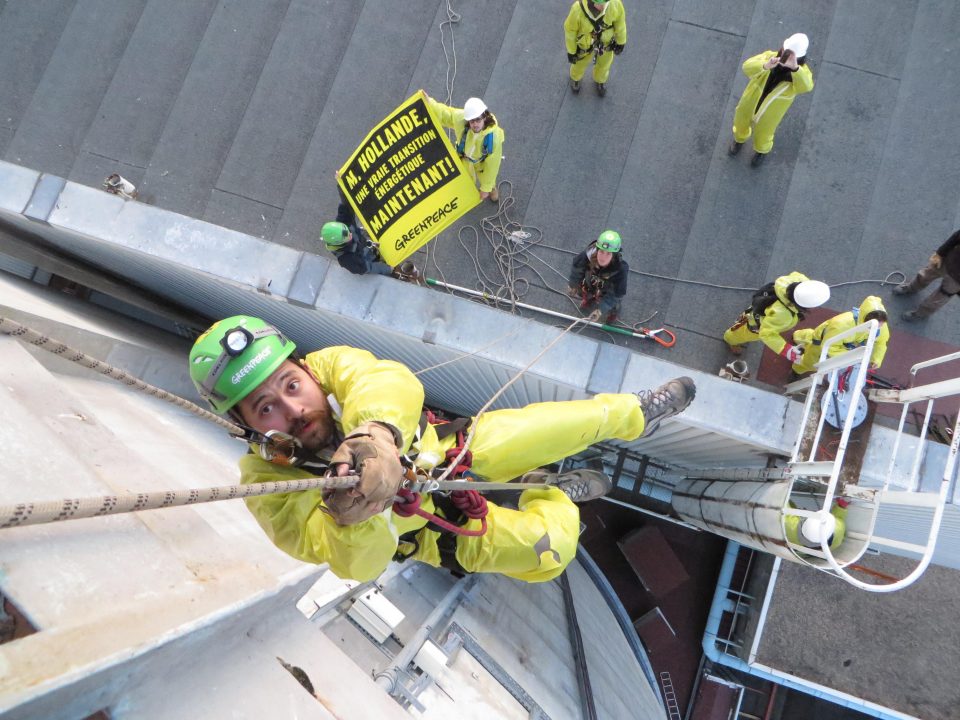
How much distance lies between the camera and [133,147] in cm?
744

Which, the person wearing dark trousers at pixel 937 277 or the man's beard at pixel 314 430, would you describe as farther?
the person wearing dark trousers at pixel 937 277

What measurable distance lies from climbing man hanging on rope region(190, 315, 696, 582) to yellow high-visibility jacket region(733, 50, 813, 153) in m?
3.66

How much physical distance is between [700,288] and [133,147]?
7.76 metres

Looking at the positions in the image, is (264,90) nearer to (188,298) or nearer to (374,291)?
(188,298)

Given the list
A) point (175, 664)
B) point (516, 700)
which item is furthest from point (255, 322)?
point (516, 700)

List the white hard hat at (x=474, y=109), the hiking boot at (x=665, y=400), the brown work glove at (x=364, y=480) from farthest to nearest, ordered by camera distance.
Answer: the white hard hat at (x=474, y=109)
the hiking boot at (x=665, y=400)
the brown work glove at (x=364, y=480)

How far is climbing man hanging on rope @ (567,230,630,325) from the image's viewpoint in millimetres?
5387

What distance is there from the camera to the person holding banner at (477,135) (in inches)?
221

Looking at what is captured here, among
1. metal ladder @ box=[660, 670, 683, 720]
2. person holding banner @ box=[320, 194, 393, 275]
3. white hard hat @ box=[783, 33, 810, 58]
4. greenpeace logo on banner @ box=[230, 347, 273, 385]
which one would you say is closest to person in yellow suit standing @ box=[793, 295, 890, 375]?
white hard hat @ box=[783, 33, 810, 58]

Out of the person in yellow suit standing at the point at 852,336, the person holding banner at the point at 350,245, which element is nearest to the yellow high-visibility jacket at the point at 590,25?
the person holding banner at the point at 350,245

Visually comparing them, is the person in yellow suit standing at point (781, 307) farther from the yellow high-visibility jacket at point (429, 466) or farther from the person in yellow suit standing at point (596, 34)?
the person in yellow suit standing at point (596, 34)

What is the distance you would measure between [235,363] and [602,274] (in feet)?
12.5

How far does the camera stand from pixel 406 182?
5.27 m

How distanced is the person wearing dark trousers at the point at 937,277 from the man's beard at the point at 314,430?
608 centimetres
